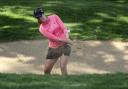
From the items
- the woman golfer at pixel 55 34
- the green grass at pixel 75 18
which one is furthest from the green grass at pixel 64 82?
the green grass at pixel 75 18

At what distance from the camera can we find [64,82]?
7199 mm

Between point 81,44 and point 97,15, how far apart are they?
382cm

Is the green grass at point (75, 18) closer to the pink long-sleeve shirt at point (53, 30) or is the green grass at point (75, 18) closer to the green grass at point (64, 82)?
the pink long-sleeve shirt at point (53, 30)

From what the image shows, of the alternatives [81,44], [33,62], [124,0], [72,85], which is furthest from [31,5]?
[72,85]

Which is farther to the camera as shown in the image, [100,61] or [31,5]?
[31,5]

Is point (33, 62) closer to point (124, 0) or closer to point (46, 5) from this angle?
point (46, 5)

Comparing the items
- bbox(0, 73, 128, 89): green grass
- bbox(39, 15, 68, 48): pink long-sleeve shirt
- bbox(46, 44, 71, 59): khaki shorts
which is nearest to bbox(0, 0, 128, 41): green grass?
bbox(46, 44, 71, 59): khaki shorts

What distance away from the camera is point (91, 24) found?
1555cm

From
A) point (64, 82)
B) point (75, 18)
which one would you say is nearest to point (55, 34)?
point (64, 82)

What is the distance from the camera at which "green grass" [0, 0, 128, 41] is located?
46.3ft

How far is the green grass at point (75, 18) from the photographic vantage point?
14117 millimetres

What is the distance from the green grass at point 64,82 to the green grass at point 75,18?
19.7 feet

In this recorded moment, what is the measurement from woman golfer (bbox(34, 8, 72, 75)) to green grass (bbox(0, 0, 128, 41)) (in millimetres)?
4518

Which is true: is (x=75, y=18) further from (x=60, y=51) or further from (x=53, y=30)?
(x=53, y=30)
